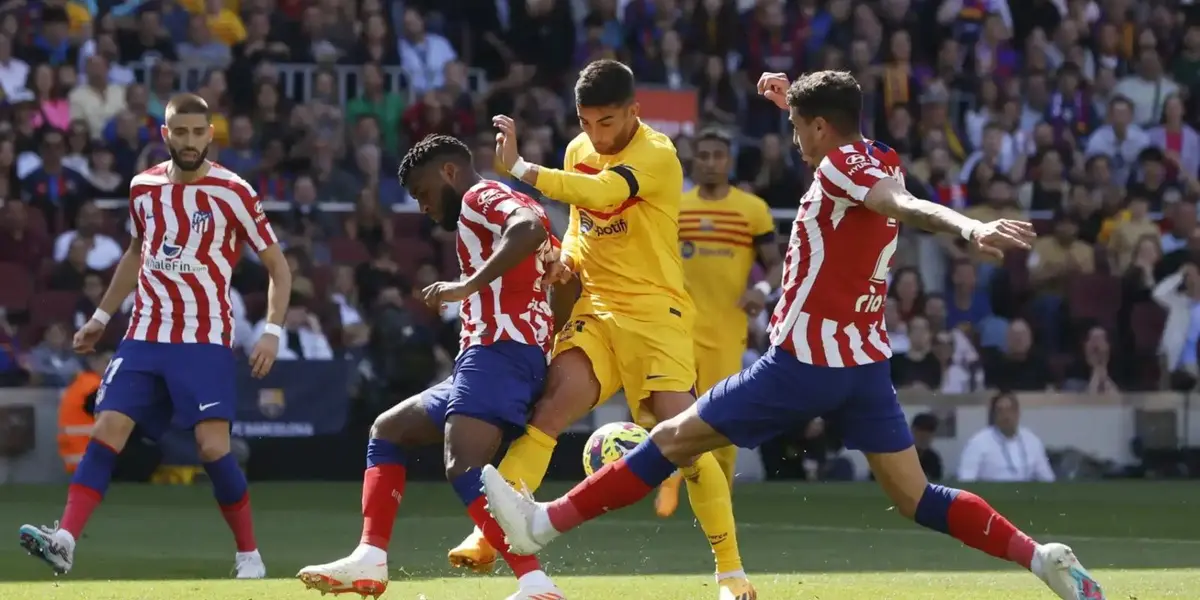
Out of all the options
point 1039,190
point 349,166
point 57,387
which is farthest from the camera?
point 1039,190

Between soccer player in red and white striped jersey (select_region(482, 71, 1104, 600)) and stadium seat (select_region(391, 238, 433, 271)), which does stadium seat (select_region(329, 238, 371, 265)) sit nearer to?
stadium seat (select_region(391, 238, 433, 271))

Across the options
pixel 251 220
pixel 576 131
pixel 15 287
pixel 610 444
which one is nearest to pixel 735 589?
pixel 610 444

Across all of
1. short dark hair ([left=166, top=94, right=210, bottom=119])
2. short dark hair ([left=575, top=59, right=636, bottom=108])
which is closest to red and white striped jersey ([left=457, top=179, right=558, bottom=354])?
short dark hair ([left=575, top=59, right=636, bottom=108])

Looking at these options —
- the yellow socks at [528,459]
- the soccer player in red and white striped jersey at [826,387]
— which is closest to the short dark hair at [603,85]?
the soccer player in red and white striped jersey at [826,387]

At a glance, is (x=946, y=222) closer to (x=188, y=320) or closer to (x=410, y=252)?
(x=188, y=320)

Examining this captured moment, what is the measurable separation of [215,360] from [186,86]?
9.74 metres

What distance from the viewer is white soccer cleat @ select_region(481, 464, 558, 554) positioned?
7.12 meters

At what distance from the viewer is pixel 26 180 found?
16703 millimetres

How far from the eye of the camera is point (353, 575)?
7.36 meters

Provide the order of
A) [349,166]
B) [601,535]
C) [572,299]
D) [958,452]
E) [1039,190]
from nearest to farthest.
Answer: [572,299], [601,535], [958,452], [349,166], [1039,190]

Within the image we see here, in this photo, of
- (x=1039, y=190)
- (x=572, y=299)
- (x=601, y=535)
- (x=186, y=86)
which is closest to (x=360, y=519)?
(x=601, y=535)

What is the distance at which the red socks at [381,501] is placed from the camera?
25.0 ft

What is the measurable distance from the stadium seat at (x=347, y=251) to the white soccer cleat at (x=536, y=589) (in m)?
9.85

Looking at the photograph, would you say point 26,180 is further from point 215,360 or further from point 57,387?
point 215,360
